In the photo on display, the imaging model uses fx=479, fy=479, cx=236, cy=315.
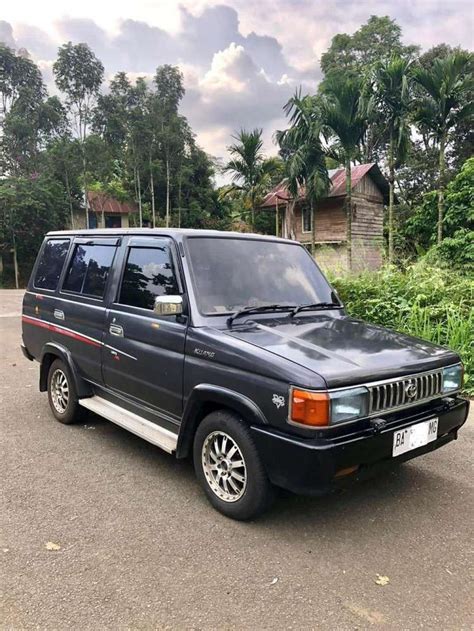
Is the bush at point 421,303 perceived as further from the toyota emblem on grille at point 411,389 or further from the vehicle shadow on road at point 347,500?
the toyota emblem on grille at point 411,389

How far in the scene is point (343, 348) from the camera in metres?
3.11

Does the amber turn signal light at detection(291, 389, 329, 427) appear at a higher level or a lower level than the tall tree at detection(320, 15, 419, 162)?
lower

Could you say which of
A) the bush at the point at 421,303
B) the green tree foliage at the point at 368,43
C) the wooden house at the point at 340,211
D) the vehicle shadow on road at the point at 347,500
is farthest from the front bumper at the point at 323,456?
the green tree foliage at the point at 368,43

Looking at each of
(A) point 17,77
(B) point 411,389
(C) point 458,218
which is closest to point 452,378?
(B) point 411,389

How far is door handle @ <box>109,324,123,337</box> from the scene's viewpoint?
4035 millimetres

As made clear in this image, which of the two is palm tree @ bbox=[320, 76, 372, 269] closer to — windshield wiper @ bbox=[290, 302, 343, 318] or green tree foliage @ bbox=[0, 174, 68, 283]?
windshield wiper @ bbox=[290, 302, 343, 318]

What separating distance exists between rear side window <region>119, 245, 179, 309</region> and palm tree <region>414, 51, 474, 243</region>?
51.3ft

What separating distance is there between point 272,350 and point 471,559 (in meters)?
1.67

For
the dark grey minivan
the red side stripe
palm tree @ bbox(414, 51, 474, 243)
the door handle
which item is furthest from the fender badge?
palm tree @ bbox(414, 51, 474, 243)

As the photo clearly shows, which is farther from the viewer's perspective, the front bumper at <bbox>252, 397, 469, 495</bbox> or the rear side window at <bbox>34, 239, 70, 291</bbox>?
the rear side window at <bbox>34, 239, 70, 291</bbox>

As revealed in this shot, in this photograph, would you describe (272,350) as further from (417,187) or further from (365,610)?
(417,187)

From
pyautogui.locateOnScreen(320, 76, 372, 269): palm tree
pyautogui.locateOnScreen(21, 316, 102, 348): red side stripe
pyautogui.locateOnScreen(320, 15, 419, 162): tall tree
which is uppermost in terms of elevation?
pyautogui.locateOnScreen(320, 15, 419, 162): tall tree

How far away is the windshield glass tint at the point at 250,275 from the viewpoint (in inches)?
141

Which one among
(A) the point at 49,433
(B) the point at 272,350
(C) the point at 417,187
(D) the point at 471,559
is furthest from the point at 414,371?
(C) the point at 417,187
